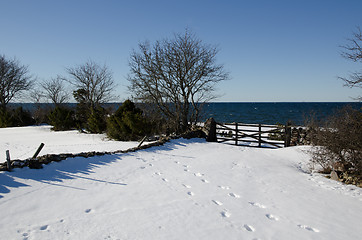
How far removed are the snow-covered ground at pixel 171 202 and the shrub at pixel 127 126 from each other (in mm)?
5754

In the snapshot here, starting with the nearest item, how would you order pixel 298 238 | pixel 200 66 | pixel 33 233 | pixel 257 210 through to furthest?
pixel 33 233
pixel 298 238
pixel 257 210
pixel 200 66

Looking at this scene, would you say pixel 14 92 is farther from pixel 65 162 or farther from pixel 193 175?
pixel 193 175

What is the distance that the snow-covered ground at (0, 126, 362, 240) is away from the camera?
3.79 meters

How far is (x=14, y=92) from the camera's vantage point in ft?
94.3

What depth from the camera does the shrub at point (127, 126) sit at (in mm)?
13836

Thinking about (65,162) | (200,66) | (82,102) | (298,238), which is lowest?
(298,238)

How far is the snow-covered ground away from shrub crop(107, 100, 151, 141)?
575 cm

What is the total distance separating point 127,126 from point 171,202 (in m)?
10.2

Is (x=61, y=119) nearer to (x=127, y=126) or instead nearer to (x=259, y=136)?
(x=127, y=126)

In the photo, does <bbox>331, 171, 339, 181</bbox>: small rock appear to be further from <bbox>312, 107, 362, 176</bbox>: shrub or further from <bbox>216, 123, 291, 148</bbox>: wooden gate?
<bbox>216, 123, 291, 148</bbox>: wooden gate

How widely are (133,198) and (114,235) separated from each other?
1433 millimetres

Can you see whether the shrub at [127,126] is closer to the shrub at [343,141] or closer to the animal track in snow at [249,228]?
the shrub at [343,141]

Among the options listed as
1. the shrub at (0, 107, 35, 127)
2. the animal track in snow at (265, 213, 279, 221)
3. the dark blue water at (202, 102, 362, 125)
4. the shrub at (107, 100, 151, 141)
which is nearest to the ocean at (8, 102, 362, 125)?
the dark blue water at (202, 102, 362, 125)

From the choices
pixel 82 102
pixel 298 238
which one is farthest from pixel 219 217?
pixel 82 102
